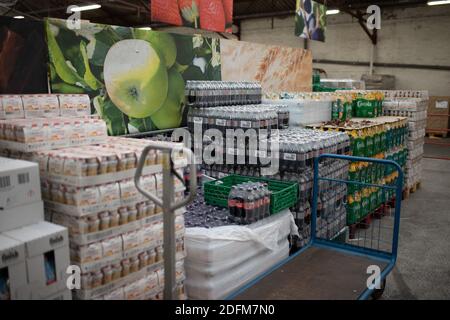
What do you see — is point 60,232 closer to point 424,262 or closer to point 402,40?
point 424,262

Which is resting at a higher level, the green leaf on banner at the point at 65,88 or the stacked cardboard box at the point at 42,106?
the green leaf on banner at the point at 65,88

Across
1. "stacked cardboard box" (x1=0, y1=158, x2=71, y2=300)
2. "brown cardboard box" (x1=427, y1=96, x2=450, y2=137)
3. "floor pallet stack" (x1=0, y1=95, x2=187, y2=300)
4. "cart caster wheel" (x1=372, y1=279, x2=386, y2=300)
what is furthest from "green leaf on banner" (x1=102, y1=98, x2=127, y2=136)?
"brown cardboard box" (x1=427, y1=96, x2=450, y2=137)

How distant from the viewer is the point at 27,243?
2.68 meters

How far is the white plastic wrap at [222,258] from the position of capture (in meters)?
3.82

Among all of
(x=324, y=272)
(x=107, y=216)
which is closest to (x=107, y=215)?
(x=107, y=216)

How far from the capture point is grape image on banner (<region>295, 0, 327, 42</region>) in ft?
29.4

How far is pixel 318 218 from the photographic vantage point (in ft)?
17.5

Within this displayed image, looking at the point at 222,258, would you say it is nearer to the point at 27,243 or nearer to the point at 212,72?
the point at 27,243

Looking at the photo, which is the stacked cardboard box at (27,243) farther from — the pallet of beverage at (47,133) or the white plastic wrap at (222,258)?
the white plastic wrap at (222,258)

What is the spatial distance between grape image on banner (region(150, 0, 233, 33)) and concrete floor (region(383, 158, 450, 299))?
4402mm

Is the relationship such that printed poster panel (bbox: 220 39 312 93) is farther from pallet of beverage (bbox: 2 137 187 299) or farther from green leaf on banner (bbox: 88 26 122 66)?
pallet of beverage (bbox: 2 137 187 299)

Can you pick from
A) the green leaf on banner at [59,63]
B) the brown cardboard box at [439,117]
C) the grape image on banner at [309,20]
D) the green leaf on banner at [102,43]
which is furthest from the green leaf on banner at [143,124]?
the brown cardboard box at [439,117]

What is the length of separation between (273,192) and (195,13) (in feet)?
10.5

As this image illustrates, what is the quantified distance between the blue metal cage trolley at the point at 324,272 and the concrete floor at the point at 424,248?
526mm
